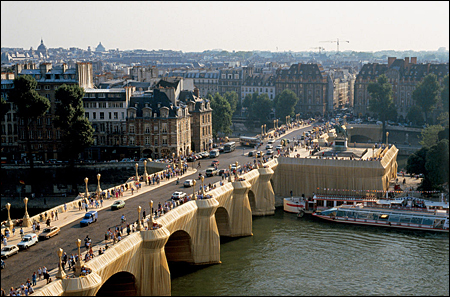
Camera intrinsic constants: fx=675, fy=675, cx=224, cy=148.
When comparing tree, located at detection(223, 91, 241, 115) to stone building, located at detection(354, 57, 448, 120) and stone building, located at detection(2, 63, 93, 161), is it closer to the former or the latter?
stone building, located at detection(354, 57, 448, 120)

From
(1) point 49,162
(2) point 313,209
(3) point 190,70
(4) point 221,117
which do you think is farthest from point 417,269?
(3) point 190,70

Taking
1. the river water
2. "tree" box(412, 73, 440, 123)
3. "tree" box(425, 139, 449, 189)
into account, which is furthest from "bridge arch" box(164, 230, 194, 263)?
"tree" box(412, 73, 440, 123)

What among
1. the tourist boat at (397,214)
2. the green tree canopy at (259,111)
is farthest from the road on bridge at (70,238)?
the green tree canopy at (259,111)

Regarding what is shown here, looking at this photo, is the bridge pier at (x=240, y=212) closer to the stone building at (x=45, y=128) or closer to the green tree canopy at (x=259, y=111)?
the stone building at (x=45, y=128)

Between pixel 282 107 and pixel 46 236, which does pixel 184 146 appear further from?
pixel 282 107

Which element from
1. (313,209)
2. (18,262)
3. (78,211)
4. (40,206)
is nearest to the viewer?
(18,262)
